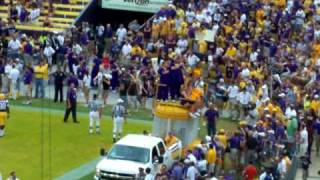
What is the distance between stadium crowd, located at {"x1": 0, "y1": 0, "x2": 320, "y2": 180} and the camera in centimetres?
3017

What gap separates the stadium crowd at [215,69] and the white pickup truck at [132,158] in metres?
0.74

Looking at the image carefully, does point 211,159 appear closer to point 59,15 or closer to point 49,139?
point 49,139

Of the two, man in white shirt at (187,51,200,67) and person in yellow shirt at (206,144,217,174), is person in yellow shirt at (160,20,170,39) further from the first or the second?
person in yellow shirt at (206,144,217,174)

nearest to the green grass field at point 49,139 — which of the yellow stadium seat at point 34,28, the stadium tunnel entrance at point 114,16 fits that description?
the yellow stadium seat at point 34,28

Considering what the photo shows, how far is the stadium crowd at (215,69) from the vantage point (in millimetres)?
30172

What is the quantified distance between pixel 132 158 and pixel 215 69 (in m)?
11.8

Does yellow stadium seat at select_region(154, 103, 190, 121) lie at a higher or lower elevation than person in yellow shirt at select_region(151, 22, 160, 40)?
lower

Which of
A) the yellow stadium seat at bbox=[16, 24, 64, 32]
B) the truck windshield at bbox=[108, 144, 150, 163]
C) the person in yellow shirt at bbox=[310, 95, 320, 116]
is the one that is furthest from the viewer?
the yellow stadium seat at bbox=[16, 24, 64, 32]

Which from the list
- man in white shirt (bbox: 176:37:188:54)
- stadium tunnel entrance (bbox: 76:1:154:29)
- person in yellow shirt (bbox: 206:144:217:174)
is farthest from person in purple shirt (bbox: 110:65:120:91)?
stadium tunnel entrance (bbox: 76:1:154:29)

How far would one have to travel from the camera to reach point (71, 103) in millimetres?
34906

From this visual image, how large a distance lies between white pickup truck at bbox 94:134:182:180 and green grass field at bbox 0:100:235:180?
1.75 metres

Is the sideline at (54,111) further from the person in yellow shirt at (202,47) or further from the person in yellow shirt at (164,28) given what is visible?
the person in yellow shirt at (164,28)

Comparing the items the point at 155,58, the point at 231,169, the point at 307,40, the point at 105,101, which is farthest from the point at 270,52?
the point at 231,169

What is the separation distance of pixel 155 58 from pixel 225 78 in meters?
3.18
